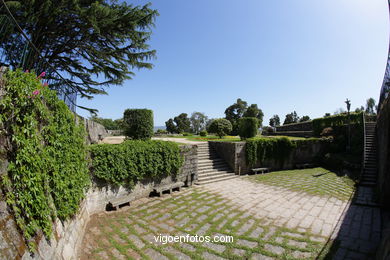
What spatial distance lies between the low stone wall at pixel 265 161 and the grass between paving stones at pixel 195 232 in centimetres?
492

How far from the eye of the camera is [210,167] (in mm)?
10352

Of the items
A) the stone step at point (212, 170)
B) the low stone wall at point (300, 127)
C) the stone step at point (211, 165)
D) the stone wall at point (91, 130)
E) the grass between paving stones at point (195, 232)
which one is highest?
the low stone wall at point (300, 127)

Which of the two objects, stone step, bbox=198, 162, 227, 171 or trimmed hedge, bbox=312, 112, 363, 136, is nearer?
stone step, bbox=198, 162, 227, 171

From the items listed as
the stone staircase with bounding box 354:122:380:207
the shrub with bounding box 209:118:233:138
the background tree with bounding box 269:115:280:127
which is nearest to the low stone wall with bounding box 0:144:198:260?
the stone staircase with bounding box 354:122:380:207

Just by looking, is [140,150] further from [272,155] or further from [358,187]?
[358,187]

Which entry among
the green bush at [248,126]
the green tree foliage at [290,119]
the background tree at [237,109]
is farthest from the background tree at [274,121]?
the green bush at [248,126]

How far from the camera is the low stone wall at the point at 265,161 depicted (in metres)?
10.8

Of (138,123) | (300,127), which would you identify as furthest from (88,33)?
(300,127)

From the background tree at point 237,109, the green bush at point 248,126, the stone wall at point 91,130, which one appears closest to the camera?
the stone wall at point 91,130

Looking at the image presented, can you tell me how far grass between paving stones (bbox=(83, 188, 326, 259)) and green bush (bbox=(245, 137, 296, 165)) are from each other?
5855 mm

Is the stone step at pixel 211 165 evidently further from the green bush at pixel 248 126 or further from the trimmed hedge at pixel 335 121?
the trimmed hedge at pixel 335 121

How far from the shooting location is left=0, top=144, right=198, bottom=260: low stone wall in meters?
1.85

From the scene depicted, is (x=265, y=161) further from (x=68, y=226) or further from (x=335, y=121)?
(x=335, y=121)

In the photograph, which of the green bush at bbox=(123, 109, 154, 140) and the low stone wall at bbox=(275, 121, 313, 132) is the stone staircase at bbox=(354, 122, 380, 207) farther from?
the low stone wall at bbox=(275, 121, 313, 132)
